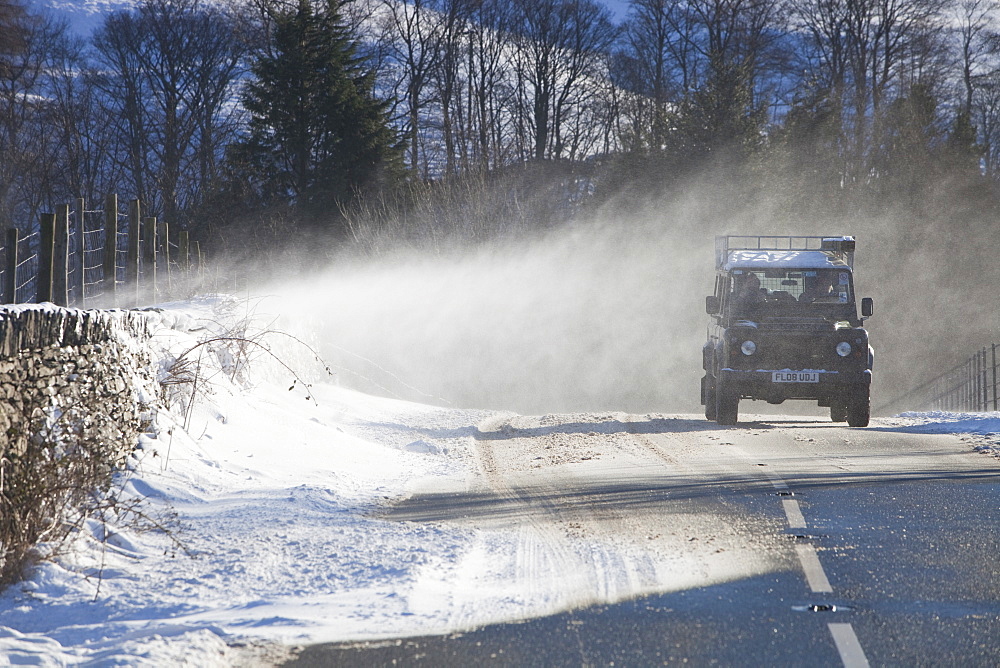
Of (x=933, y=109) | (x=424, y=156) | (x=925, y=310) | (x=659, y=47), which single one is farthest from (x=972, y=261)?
(x=424, y=156)

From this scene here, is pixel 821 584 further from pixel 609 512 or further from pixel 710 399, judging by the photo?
pixel 710 399

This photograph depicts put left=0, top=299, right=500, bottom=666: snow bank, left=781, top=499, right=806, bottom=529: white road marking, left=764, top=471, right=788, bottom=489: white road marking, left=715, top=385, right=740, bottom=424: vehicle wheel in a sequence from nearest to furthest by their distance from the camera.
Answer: left=0, top=299, right=500, bottom=666: snow bank
left=781, top=499, right=806, bottom=529: white road marking
left=764, top=471, right=788, bottom=489: white road marking
left=715, top=385, right=740, bottom=424: vehicle wheel

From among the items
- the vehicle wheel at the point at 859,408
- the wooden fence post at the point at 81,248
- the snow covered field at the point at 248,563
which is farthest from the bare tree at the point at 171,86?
the snow covered field at the point at 248,563

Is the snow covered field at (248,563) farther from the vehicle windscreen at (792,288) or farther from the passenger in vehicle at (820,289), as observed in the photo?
the passenger in vehicle at (820,289)

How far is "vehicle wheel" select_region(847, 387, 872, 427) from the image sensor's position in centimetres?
1572

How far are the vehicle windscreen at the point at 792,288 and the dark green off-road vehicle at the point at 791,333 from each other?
→ 0.7 inches

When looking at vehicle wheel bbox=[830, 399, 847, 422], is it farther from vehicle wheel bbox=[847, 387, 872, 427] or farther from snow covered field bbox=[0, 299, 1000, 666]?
snow covered field bbox=[0, 299, 1000, 666]

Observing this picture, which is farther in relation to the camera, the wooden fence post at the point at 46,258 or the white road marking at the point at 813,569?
the wooden fence post at the point at 46,258

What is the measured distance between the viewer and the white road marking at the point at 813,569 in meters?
5.74

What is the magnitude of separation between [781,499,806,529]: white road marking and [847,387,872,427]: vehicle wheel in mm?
7882

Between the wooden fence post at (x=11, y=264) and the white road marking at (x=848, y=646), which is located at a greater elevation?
the wooden fence post at (x=11, y=264)

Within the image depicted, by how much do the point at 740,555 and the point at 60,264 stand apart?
905 centimetres

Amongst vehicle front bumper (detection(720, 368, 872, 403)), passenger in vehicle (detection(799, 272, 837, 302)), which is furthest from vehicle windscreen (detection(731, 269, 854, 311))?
vehicle front bumper (detection(720, 368, 872, 403))

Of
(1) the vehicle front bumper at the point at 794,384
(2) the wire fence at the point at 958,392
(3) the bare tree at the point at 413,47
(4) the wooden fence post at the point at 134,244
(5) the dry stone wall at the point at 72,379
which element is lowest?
(2) the wire fence at the point at 958,392
